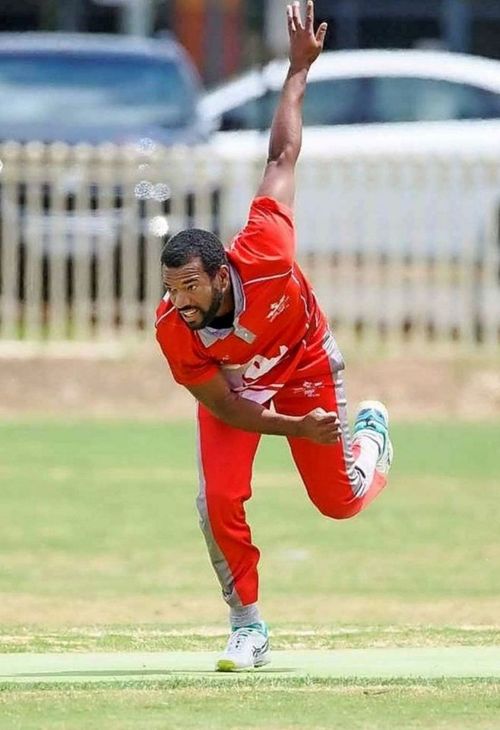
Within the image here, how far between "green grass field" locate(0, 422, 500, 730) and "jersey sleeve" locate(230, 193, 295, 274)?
146 cm

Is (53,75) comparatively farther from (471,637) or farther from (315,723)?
(315,723)

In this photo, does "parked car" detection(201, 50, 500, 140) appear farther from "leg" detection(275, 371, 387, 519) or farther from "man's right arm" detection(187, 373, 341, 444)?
"man's right arm" detection(187, 373, 341, 444)

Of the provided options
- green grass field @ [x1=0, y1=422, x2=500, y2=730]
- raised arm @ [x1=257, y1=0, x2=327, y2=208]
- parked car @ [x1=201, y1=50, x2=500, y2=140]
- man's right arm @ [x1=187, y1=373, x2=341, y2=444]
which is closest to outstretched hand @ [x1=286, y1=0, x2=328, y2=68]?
raised arm @ [x1=257, y1=0, x2=327, y2=208]

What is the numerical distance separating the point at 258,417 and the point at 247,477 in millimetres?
272

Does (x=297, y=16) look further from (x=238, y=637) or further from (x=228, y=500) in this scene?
(x=238, y=637)

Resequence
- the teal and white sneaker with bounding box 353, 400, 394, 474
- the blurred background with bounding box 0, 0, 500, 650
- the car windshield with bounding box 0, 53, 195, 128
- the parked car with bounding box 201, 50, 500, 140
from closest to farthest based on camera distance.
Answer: the teal and white sneaker with bounding box 353, 400, 394, 474, the blurred background with bounding box 0, 0, 500, 650, the car windshield with bounding box 0, 53, 195, 128, the parked car with bounding box 201, 50, 500, 140

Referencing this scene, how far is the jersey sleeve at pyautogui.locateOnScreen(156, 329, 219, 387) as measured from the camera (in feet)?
24.4

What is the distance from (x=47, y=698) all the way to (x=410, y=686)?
121 centimetres

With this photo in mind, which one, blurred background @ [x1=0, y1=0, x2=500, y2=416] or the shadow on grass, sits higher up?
the shadow on grass

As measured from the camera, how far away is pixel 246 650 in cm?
767

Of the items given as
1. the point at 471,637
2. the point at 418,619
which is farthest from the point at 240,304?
the point at 418,619

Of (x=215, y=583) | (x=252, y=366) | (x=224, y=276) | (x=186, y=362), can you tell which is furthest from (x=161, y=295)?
(x=224, y=276)

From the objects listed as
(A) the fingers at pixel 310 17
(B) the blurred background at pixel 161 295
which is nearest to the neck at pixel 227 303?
(A) the fingers at pixel 310 17

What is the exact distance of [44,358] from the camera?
1684 centimetres
